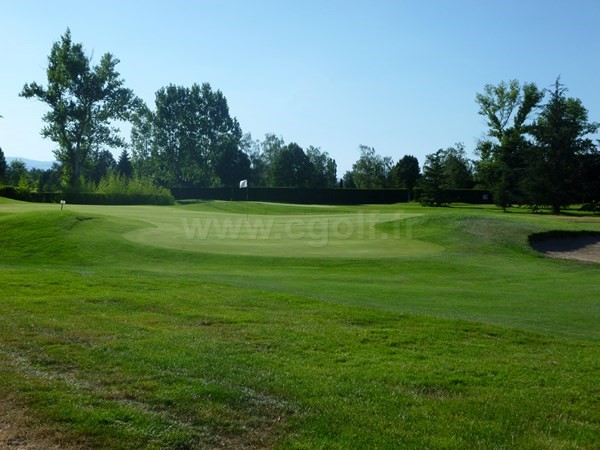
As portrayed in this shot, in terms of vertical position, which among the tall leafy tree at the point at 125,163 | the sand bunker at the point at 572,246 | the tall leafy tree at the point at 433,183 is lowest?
the sand bunker at the point at 572,246

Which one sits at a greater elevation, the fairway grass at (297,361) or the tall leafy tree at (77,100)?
the tall leafy tree at (77,100)

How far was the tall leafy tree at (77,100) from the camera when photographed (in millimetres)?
83250

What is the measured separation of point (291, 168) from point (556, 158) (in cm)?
5838

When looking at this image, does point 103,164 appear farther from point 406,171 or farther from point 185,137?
point 406,171

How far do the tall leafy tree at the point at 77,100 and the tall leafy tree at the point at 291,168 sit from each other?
30.6 m

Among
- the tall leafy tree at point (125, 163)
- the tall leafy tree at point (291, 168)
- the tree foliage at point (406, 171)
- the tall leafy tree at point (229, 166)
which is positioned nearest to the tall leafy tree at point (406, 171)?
the tree foliage at point (406, 171)

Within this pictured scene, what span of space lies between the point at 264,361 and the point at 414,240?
914 inches

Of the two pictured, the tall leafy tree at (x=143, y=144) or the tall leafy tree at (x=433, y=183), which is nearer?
the tall leafy tree at (x=433, y=183)

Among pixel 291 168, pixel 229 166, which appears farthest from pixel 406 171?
pixel 229 166

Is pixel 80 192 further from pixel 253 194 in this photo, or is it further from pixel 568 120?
pixel 568 120

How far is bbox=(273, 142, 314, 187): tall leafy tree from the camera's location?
111500mm

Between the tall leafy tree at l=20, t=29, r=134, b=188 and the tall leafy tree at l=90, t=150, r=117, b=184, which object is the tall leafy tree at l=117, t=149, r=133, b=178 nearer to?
the tall leafy tree at l=90, t=150, r=117, b=184

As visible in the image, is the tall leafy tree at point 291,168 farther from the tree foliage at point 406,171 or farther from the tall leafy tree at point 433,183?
the tall leafy tree at point 433,183

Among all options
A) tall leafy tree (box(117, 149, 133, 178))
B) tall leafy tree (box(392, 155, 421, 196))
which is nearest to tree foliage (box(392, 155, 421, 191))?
tall leafy tree (box(392, 155, 421, 196))
